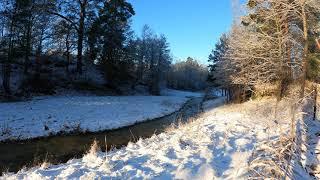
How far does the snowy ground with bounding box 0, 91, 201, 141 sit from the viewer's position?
17.8m

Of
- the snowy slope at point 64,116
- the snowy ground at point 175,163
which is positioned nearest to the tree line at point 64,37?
the snowy slope at point 64,116

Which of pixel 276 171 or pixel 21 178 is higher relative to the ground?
pixel 276 171

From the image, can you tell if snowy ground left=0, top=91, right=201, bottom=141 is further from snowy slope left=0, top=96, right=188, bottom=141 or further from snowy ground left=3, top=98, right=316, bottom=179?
snowy ground left=3, top=98, right=316, bottom=179

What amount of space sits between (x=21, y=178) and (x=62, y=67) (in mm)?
36739

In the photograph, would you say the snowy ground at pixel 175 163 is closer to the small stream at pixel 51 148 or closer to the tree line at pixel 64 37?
the small stream at pixel 51 148

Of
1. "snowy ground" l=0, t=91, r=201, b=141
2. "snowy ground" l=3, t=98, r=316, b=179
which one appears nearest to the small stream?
"snowy ground" l=0, t=91, r=201, b=141

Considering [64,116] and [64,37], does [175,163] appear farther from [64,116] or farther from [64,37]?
[64,37]

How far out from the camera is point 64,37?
4169 centimetres

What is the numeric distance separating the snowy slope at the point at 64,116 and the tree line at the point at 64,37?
6.38 metres

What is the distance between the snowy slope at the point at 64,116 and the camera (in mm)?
17828

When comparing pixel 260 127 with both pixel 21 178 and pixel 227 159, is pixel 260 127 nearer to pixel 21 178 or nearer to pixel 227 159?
pixel 227 159

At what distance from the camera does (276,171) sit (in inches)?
261

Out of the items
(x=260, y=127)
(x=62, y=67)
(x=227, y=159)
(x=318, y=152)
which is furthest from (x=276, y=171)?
(x=62, y=67)

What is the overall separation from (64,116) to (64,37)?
71.9ft
